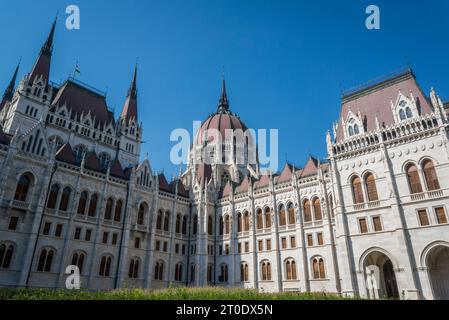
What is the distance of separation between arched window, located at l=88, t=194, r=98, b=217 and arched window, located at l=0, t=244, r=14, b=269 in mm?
8554

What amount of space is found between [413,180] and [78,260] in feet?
115

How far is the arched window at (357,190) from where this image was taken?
3127 centimetres

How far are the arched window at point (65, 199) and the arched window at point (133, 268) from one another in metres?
10.2

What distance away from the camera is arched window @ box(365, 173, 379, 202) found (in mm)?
30383

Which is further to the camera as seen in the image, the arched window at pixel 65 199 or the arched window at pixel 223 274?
the arched window at pixel 223 274

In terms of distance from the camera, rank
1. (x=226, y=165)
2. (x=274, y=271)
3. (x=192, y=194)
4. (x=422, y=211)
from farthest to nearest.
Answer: (x=226, y=165), (x=192, y=194), (x=274, y=271), (x=422, y=211)

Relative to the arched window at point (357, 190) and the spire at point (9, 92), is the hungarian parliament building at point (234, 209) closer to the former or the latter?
the arched window at point (357, 190)

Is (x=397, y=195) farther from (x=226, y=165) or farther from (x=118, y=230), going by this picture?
(x=226, y=165)

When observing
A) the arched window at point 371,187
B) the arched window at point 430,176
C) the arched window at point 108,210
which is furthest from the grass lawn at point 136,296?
the arched window at point 108,210

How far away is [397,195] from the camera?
28594 mm

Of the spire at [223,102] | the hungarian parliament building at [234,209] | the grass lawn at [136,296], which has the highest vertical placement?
the spire at [223,102]

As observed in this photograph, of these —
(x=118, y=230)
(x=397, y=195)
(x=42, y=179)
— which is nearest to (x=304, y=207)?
(x=397, y=195)

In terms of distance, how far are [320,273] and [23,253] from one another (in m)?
30.7

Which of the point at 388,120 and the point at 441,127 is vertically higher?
the point at 388,120
